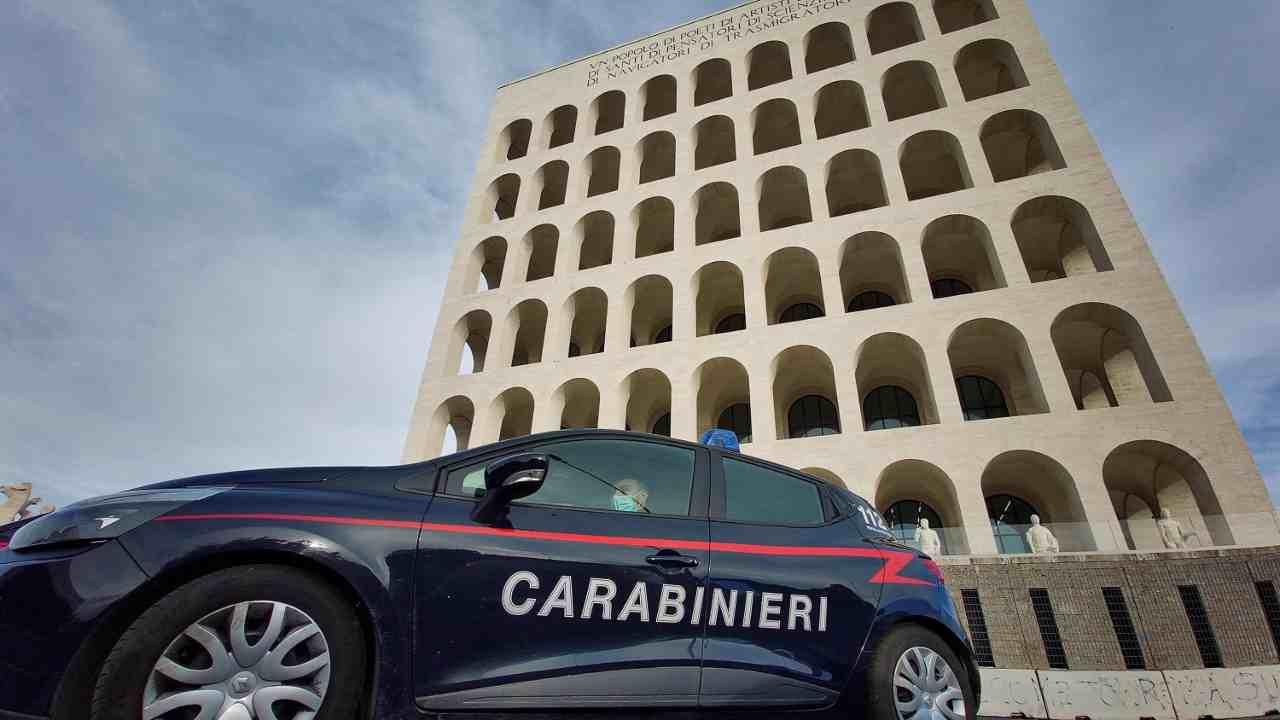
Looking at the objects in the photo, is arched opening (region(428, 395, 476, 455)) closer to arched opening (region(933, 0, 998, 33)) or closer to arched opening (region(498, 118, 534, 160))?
arched opening (region(498, 118, 534, 160))

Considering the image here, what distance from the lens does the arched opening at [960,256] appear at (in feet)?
60.6

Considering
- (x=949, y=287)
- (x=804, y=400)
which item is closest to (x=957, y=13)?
(x=949, y=287)

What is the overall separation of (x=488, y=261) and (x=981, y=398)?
69.4 feet

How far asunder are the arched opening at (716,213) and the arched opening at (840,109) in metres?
4.62

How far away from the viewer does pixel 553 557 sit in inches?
102

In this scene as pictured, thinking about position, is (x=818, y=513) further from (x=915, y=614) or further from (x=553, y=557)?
(x=553, y=557)

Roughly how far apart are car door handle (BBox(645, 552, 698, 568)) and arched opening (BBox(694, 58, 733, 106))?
26.7m

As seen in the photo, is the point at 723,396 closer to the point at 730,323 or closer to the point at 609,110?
the point at 730,323

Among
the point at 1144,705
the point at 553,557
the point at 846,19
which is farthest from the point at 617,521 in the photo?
the point at 846,19

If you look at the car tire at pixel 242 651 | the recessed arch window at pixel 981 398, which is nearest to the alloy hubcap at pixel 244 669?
the car tire at pixel 242 651

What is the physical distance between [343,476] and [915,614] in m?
3.18

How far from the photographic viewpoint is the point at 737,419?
23.0 metres

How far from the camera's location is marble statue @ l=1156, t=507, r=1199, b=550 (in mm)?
12203

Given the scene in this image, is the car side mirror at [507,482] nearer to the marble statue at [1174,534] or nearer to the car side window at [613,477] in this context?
the car side window at [613,477]
